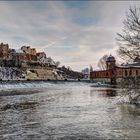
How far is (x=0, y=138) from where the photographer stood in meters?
15.1

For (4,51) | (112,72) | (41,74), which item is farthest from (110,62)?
(4,51)

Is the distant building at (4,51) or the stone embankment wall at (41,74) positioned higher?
the distant building at (4,51)

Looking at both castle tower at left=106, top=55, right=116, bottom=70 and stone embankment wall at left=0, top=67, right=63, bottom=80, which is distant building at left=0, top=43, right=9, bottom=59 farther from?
castle tower at left=106, top=55, right=116, bottom=70

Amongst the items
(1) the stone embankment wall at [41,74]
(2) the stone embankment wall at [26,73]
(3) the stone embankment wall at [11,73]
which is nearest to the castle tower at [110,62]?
(1) the stone embankment wall at [41,74]

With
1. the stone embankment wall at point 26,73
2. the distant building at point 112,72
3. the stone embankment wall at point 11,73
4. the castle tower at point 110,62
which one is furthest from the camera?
the castle tower at point 110,62

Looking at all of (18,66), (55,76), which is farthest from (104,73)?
(18,66)

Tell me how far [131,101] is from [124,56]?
4.40m

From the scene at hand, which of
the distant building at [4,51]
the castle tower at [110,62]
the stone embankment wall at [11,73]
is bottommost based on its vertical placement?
the stone embankment wall at [11,73]

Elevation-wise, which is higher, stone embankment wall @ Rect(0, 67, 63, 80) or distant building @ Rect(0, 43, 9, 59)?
distant building @ Rect(0, 43, 9, 59)

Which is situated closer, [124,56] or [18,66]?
[124,56]

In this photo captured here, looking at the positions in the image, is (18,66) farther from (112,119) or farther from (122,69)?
(112,119)

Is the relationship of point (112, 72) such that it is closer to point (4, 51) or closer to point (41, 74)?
point (41, 74)

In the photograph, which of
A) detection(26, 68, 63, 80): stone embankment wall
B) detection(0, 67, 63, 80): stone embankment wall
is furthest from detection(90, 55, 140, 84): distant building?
detection(0, 67, 63, 80): stone embankment wall

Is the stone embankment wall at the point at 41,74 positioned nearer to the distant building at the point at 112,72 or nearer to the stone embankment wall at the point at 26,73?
the stone embankment wall at the point at 26,73
